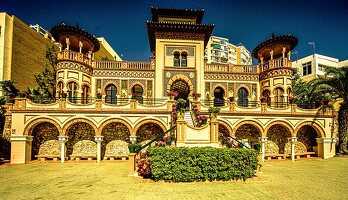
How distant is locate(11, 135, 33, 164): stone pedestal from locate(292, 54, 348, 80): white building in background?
164 feet

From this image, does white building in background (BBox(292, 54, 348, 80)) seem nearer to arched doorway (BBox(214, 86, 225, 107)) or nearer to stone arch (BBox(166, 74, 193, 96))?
arched doorway (BBox(214, 86, 225, 107))

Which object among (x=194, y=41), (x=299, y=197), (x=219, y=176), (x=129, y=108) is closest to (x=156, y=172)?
(x=219, y=176)

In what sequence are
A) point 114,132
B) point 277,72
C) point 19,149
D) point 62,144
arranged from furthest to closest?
point 277,72
point 114,132
point 62,144
point 19,149

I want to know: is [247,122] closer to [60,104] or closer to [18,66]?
[60,104]

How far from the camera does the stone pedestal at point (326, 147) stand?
2117cm

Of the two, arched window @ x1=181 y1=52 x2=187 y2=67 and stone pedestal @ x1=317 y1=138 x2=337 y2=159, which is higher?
arched window @ x1=181 y1=52 x2=187 y2=67

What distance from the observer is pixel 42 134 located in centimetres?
2031

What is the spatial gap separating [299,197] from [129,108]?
572 inches

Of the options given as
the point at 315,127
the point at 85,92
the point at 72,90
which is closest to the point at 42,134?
the point at 72,90

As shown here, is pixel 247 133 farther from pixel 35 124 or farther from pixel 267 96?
pixel 35 124

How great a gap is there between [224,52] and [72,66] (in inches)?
3059

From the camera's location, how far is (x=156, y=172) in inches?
432

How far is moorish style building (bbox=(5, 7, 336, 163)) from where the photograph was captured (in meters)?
19.3

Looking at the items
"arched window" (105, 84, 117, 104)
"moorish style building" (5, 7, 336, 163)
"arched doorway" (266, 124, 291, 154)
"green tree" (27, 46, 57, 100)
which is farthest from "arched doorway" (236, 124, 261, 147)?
"green tree" (27, 46, 57, 100)
